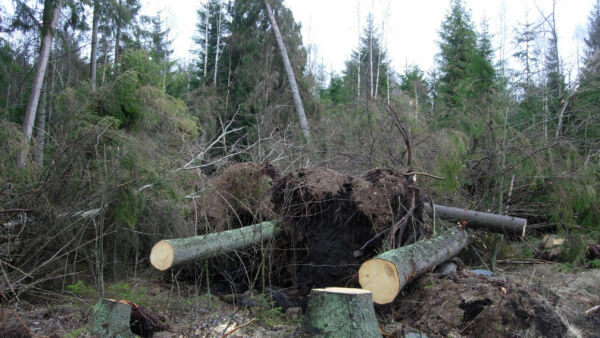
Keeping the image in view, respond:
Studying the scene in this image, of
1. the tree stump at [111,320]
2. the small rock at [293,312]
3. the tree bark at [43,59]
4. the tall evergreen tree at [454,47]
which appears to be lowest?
the small rock at [293,312]

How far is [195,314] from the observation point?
4.20 m

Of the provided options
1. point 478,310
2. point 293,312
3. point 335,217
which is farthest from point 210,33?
point 478,310

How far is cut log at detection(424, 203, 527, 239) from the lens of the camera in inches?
218

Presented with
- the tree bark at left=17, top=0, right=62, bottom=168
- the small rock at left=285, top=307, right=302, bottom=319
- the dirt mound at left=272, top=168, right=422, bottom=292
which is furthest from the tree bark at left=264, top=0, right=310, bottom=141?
the small rock at left=285, top=307, right=302, bottom=319

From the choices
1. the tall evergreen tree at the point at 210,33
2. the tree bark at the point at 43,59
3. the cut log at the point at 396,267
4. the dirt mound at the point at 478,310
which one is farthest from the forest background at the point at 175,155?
the tall evergreen tree at the point at 210,33

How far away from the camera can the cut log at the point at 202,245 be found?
4.34 m

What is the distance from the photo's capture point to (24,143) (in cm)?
500

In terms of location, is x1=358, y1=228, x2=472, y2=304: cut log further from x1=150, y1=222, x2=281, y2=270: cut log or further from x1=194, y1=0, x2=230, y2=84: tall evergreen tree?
x1=194, y1=0, x2=230, y2=84: tall evergreen tree

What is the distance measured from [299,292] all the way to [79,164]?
Result: 279 centimetres

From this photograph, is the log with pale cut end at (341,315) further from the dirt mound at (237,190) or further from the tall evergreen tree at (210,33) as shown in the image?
the tall evergreen tree at (210,33)

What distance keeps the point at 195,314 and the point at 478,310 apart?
2.58m

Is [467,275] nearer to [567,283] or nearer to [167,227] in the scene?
[567,283]

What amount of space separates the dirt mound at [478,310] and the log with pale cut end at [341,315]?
804 mm

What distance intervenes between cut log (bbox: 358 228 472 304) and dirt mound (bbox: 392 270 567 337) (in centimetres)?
26
